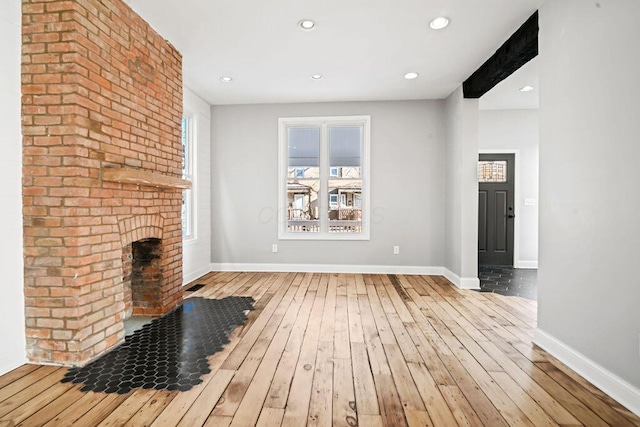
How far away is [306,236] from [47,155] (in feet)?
12.0

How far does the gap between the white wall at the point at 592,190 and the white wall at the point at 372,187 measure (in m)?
2.58

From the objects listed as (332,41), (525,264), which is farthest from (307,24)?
(525,264)

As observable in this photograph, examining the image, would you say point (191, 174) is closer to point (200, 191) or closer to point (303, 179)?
point (200, 191)

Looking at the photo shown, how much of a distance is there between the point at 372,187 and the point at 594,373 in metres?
3.65

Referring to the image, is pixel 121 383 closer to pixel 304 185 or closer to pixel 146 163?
pixel 146 163

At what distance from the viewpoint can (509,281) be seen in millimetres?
4773

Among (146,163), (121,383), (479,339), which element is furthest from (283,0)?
(479,339)

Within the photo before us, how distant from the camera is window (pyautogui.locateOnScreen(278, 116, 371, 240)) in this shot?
536 centimetres

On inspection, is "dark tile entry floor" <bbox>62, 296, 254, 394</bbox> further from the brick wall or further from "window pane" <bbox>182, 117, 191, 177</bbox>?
"window pane" <bbox>182, 117, 191, 177</bbox>

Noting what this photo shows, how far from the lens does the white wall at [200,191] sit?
15.4 ft

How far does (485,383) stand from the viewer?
2010 millimetres

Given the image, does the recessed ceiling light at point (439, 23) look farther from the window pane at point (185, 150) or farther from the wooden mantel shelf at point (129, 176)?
the window pane at point (185, 150)

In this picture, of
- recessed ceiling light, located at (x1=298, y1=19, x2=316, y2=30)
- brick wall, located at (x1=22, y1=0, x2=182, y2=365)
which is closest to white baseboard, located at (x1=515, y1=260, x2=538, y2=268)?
recessed ceiling light, located at (x1=298, y1=19, x2=316, y2=30)

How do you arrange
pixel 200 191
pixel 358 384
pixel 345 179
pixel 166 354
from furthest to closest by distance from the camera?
pixel 345 179 < pixel 200 191 < pixel 166 354 < pixel 358 384
